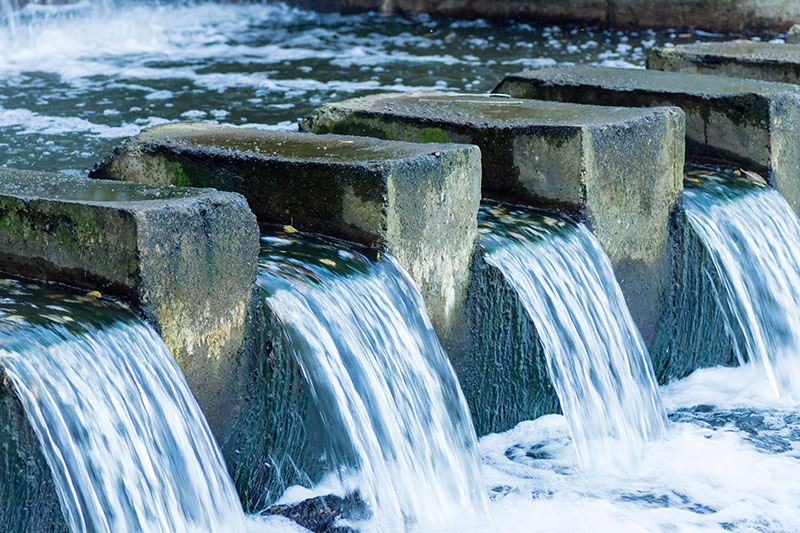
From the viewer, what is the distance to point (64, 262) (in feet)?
10.7

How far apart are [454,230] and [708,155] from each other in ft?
6.94

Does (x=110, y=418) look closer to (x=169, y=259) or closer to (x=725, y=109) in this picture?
(x=169, y=259)

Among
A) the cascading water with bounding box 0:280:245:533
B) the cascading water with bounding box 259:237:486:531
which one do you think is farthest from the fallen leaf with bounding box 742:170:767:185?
the cascading water with bounding box 0:280:245:533

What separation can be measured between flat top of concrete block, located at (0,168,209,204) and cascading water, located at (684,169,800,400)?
272 cm

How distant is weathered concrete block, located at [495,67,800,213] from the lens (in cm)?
543

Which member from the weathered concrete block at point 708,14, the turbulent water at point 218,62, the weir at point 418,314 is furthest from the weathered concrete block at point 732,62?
the weathered concrete block at point 708,14

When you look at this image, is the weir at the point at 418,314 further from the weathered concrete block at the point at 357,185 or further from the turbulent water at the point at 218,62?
the turbulent water at the point at 218,62

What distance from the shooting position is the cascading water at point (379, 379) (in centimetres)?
358

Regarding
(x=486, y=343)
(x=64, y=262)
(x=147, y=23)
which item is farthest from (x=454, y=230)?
(x=147, y=23)

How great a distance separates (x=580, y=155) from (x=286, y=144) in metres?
1.22

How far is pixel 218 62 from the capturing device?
10.5m

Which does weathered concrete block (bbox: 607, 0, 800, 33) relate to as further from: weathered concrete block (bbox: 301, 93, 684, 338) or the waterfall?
weathered concrete block (bbox: 301, 93, 684, 338)

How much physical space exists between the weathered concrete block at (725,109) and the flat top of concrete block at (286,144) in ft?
6.06

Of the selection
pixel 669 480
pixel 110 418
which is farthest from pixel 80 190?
pixel 669 480
